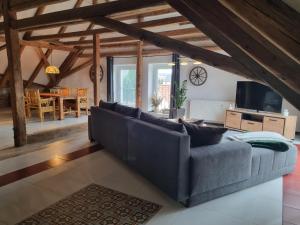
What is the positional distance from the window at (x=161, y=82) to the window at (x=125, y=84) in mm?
993

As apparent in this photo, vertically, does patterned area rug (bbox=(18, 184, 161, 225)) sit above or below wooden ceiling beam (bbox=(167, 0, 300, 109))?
below

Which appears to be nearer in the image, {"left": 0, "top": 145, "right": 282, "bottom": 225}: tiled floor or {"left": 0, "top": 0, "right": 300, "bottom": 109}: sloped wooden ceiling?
{"left": 0, "top": 0, "right": 300, "bottom": 109}: sloped wooden ceiling

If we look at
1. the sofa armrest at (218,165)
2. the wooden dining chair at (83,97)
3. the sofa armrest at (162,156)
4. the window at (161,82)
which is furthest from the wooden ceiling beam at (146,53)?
the sofa armrest at (218,165)

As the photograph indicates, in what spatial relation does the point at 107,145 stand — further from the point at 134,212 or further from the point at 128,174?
the point at 134,212

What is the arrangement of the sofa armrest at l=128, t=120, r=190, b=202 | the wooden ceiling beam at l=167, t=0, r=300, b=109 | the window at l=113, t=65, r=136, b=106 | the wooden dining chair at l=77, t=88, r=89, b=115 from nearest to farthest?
the wooden ceiling beam at l=167, t=0, r=300, b=109 < the sofa armrest at l=128, t=120, r=190, b=202 < the wooden dining chair at l=77, t=88, r=89, b=115 < the window at l=113, t=65, r=136, b=106

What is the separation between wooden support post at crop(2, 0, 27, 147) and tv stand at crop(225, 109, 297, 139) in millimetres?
5109

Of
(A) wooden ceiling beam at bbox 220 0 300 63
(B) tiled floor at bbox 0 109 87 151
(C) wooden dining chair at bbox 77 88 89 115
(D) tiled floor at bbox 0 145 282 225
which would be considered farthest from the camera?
(C) wooden dining chair at bbox 77 88 89 115

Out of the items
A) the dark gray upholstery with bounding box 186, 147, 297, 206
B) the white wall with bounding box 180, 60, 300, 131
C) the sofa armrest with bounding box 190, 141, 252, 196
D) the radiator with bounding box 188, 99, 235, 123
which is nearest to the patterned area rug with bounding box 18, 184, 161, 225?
the sofa armrest with bounding box 190, 141, 252, 196

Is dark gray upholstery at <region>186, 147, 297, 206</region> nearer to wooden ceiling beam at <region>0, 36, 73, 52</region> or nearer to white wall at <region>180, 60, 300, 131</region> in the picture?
white wall at <region>180, 60, 300, 131</region>

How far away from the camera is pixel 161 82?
27.5 ft

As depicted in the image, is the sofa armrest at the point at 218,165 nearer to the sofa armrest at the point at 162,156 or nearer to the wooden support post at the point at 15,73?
the sofa armrest at the point at 162,156

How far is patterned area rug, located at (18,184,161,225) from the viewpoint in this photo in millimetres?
2229

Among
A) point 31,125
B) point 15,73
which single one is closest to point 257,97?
point 15,73

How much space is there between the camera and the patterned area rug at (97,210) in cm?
223
